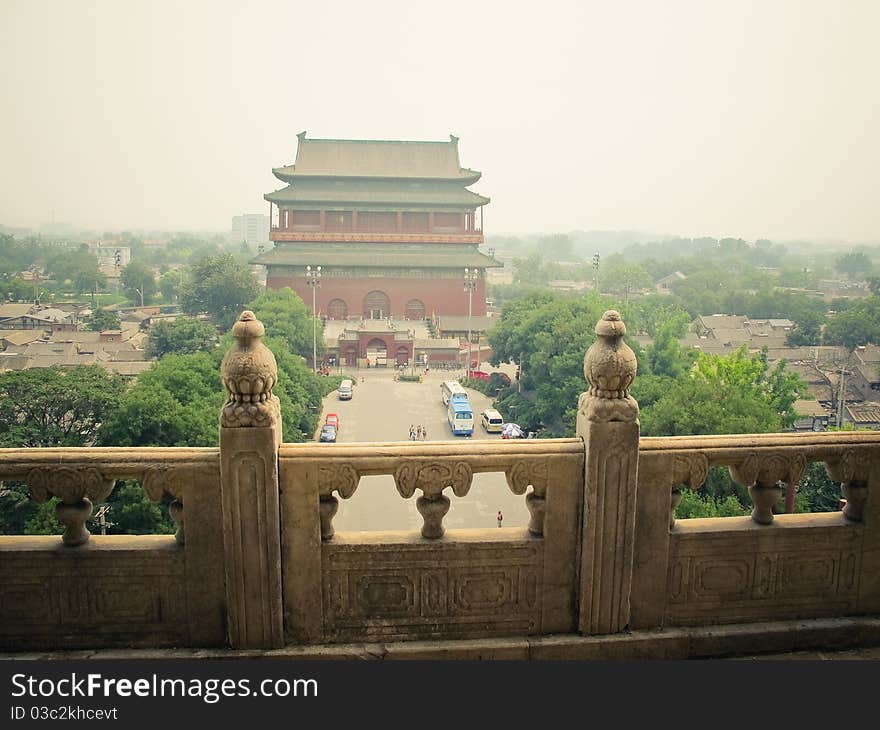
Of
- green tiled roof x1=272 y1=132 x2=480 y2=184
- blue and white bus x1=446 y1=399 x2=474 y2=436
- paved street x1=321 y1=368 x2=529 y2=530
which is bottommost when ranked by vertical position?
paved street x1=321 y1=368 x2=529 y2=530

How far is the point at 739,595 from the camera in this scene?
11.3 ft

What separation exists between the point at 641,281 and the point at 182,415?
2608 inches

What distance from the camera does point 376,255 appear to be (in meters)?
50.3

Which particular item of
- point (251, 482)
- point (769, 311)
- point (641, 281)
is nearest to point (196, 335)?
point (251, 482)

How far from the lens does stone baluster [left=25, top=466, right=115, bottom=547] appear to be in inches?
123

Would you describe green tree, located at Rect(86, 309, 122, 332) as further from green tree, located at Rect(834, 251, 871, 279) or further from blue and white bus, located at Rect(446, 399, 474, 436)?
green tree, located at Rect(834, 251, 871, 279)

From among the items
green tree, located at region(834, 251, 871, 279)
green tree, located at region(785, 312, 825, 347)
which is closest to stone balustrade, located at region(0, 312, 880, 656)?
green tree, located at region(785, 312, 825, 347)

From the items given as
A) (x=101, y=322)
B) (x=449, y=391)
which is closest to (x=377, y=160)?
(x=101, y=322)

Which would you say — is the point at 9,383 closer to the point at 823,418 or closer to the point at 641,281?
the point at 823,418

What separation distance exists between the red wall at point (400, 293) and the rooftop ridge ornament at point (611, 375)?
46794 mm

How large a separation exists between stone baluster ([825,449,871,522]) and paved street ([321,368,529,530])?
4.15 meters

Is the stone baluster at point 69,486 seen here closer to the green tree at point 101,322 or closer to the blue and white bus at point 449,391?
the blue and white bus at point 449,391

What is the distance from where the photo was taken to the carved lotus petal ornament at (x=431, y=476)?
3.20 m

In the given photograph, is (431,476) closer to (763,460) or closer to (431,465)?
(431,465)
